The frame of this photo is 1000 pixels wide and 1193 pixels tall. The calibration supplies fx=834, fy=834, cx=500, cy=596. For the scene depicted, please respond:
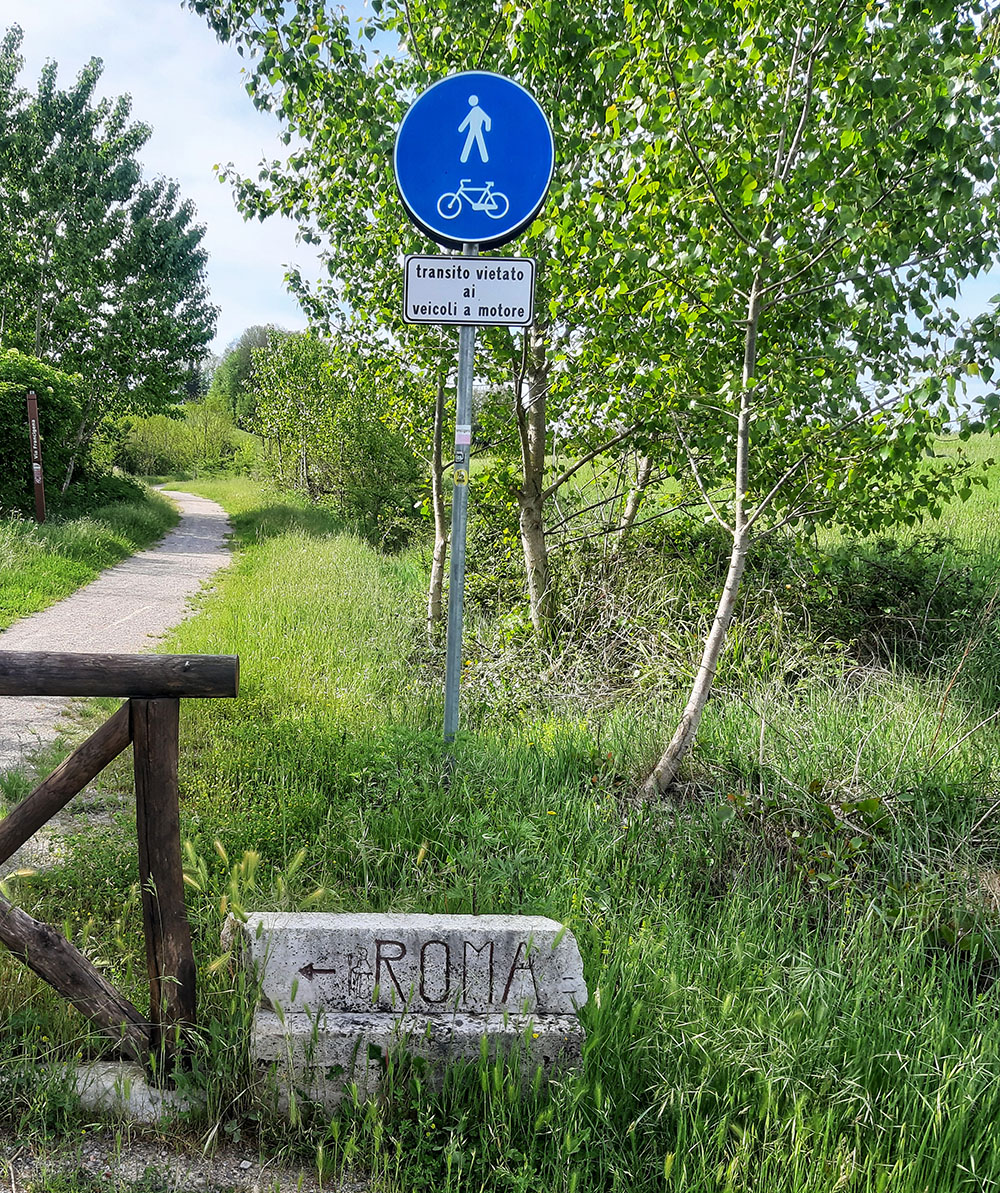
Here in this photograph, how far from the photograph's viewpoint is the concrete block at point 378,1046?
Answer: 2.33m

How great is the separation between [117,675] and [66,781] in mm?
381

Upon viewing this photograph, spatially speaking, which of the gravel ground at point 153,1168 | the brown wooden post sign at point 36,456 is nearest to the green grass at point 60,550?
the brown wooden post sign at point 36,456

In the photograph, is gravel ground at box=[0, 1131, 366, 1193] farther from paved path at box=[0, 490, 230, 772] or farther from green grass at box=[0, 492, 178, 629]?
green grass at box=[0, 492, 178, 629]

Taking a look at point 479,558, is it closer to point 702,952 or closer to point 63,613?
point 63,613

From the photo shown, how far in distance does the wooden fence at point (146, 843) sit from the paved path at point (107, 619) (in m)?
0.73

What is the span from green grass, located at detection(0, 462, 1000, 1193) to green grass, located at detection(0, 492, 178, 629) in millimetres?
4179

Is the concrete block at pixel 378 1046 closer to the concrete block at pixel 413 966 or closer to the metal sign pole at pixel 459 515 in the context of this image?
the concrete block at pixel 413 966

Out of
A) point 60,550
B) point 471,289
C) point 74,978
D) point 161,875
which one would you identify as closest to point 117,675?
point 161,875

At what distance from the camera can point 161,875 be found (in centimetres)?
246

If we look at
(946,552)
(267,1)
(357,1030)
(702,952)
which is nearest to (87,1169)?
(357,1030)

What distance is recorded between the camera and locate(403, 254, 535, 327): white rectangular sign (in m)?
3.87

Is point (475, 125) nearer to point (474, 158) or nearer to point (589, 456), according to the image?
point (474, 158)

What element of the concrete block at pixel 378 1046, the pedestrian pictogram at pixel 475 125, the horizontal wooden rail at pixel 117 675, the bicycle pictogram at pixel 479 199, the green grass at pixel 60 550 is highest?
the pedestrian pictogram at pixel 475 125

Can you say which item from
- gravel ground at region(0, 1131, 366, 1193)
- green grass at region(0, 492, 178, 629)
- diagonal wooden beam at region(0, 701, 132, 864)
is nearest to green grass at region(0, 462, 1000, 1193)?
gravel ground at region(0, 1131, 366, 1193)
